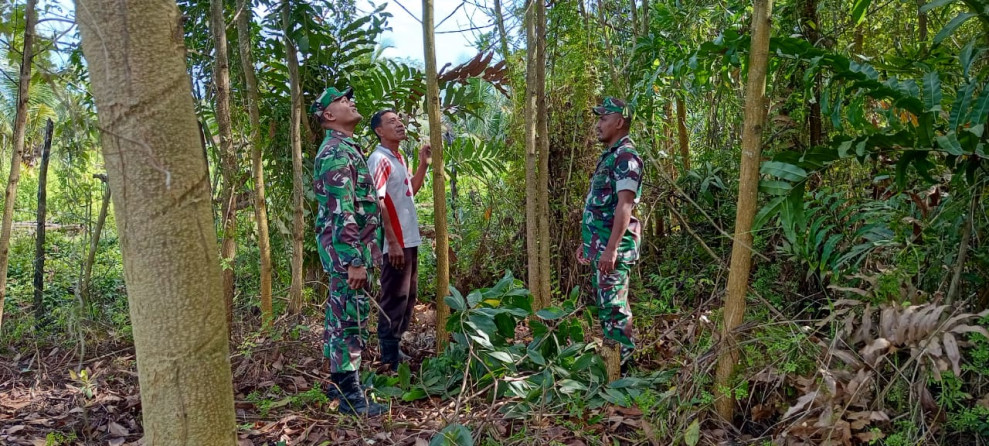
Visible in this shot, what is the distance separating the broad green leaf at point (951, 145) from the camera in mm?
2221

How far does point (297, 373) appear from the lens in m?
4.29

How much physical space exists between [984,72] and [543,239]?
2.26 metres

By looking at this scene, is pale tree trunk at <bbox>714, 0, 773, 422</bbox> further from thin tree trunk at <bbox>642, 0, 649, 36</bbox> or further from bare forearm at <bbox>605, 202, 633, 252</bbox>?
thin tree trunk at <bbox>642, 0, 649, 36</bbox>

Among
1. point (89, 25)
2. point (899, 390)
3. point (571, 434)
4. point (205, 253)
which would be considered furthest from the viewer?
point (571, 434)

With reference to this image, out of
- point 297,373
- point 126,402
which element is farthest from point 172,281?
point 297,373

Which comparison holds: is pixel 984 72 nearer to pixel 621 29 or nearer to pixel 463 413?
pixel 463 413

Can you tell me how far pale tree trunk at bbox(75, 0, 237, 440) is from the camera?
1.39 m

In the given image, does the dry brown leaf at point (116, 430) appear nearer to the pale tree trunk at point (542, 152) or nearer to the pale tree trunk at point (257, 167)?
the pale tree trunk at point (257, 167)

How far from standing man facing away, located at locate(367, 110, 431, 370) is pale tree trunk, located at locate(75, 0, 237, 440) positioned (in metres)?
2.67

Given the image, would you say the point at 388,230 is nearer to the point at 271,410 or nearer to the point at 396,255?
the point at 396,255

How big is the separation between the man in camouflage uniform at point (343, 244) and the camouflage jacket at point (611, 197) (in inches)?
53.9

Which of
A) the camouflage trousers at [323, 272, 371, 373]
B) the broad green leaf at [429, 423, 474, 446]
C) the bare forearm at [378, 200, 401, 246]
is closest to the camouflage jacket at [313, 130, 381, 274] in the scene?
the camouflage trousers at [323, 272, 371, 373]

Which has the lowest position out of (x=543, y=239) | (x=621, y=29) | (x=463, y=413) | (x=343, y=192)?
(x=463, y=413)

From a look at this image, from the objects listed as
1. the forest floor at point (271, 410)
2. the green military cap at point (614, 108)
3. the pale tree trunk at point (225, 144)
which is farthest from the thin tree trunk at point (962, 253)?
the pale tree trunk at point (225, 144)
